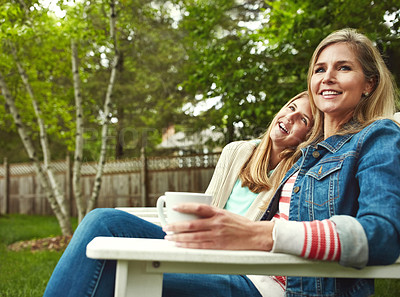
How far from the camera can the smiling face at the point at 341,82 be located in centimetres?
128

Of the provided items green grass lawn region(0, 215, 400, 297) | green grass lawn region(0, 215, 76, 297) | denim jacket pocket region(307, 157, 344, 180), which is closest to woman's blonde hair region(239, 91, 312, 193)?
denim jacket pocket region(307, 157, 344, 180)

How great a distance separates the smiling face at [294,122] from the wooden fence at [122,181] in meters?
6.11

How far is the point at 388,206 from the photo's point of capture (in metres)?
0.91

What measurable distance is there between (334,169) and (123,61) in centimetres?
1120

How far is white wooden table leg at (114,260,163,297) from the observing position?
817 millimetres

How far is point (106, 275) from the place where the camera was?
1.03 meters

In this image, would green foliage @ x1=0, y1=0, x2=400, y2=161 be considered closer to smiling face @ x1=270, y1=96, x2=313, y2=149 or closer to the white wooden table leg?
smiling face @ x1=270, y1=96, x2=313, y2=149

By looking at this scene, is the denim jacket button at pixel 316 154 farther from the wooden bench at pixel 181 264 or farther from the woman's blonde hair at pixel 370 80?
the wooden bench at pixel 181 264

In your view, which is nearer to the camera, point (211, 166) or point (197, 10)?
point (197, 10)

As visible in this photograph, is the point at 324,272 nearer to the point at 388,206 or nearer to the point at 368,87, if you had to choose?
the point at 388,206

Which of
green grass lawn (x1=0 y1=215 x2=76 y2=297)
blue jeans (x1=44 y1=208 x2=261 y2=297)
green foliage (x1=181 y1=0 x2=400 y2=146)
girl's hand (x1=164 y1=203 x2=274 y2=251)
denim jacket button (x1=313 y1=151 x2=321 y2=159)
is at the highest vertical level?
green foliage (x1=181 y1=0 x2=400 y2=146)

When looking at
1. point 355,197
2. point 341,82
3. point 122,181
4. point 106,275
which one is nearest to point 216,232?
point 106,275

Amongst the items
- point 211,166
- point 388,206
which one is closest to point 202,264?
point 388,206

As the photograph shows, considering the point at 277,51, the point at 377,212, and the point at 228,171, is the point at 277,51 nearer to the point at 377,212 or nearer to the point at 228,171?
the point at 228,171
